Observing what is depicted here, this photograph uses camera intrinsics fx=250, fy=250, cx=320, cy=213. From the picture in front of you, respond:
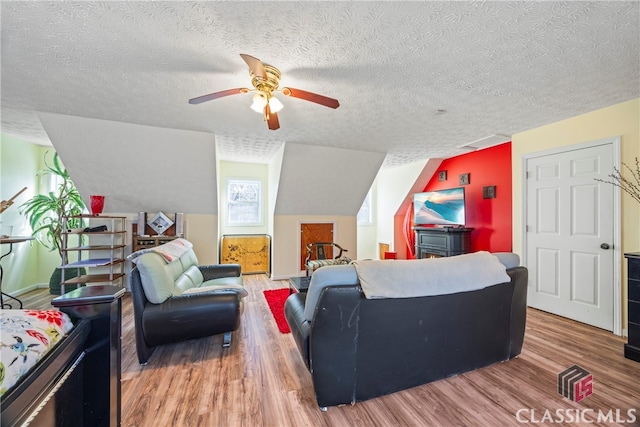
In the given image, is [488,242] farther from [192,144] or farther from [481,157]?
[192,144]

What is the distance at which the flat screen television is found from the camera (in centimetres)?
420

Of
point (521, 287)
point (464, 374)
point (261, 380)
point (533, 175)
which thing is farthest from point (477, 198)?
point (261, 380)

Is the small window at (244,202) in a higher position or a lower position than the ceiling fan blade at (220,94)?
lower

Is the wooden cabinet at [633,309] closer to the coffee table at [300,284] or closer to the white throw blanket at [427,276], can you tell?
the white throw blanket at [427,276]

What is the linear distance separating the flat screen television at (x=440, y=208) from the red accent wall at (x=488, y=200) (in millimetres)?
330

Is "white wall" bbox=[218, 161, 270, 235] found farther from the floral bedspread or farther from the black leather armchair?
the floral bedspread

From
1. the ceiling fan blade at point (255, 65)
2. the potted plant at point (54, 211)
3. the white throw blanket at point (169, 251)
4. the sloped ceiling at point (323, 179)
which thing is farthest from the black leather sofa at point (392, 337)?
the potted plant at point (54, 211)

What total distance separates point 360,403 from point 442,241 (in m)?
3.43

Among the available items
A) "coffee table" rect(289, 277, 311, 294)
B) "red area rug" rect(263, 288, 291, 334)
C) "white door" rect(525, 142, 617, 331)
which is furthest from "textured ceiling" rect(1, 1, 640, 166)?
"red area rug" rect(263, 288, 291, 334)

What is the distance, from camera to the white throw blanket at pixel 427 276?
1510mm

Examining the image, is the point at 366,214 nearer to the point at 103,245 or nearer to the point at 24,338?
the point at 103,245

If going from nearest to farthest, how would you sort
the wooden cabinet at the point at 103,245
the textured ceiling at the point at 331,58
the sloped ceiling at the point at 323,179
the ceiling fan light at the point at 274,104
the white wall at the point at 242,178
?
the textured ceiling at the point at 331,58
the ceiling fan light at the point at 274,104
the wooden cabinet at the point at 103,245
the sloped ceiling at the point at 323,179
the white wall at the point at 242,178

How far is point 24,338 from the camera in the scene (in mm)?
786

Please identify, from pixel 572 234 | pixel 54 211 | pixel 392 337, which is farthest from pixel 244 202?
pixel 572 234
